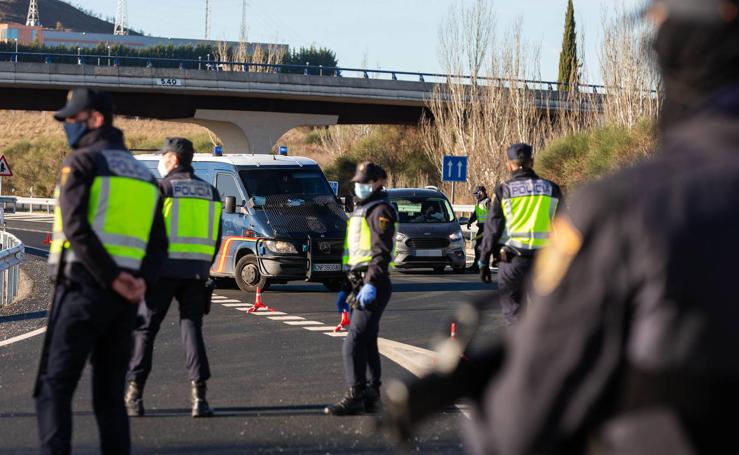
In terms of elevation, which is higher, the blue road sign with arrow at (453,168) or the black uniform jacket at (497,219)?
the blue road sign with arrow at (453,168)

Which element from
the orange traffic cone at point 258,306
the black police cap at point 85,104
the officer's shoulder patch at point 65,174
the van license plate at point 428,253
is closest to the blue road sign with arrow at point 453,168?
the van license plate at point 428,253

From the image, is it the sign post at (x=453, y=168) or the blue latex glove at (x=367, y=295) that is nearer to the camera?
the blue latex glove at (x=367, y=295)

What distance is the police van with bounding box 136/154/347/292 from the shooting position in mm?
19688

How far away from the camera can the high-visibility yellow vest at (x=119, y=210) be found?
6.16 m

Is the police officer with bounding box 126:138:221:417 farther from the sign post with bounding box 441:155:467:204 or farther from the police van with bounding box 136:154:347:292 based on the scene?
the sign post with bounding box 441:155:467:204

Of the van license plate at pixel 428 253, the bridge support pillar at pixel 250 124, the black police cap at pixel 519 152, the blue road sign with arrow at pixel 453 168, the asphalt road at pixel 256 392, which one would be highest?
the bridge support pillar at pixel 250 124

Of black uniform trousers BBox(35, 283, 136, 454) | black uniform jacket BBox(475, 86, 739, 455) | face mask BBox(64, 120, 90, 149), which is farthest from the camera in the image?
face mask BBox(64, 120, 90, 149)

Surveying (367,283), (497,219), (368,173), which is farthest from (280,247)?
(367,283)

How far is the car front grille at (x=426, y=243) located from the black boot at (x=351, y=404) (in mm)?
15816

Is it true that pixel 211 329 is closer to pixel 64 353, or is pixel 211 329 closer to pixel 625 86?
pixel 64 353

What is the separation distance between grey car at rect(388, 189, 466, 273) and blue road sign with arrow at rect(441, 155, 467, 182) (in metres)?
8.43

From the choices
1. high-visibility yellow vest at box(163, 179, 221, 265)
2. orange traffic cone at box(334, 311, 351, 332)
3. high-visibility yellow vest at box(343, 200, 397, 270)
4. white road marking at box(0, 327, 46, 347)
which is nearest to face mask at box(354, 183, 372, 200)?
high-visibility yellow vest at box(343, 200, 397, 270)

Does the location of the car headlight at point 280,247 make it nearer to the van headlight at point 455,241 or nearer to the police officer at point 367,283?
the van headlight at point 455,241

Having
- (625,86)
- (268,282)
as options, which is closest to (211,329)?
(268,282)
